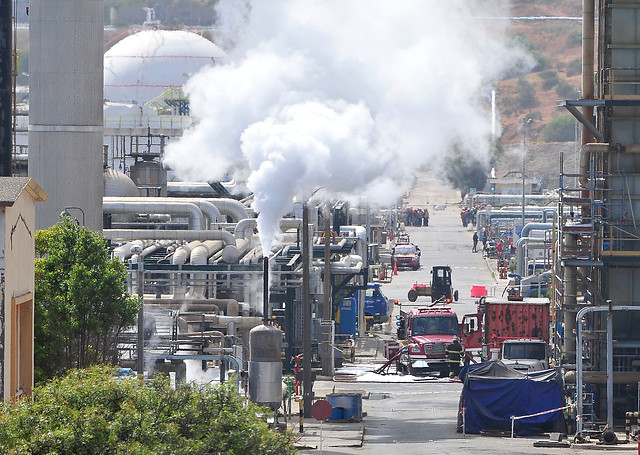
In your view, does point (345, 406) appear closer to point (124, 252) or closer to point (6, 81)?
point (124, 252)

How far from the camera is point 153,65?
128 m

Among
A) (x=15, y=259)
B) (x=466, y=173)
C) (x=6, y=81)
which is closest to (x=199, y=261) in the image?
(x=6, y=81)

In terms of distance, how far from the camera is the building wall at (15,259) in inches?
898

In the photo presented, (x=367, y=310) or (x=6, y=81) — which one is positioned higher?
(x=6, y=81)

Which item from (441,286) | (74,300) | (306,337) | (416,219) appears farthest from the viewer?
(416,219)

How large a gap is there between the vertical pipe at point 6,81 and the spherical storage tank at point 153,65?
79.2 meters

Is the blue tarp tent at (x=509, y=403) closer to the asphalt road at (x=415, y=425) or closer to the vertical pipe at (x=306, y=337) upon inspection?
the asphalt road at (x=415, y=425)

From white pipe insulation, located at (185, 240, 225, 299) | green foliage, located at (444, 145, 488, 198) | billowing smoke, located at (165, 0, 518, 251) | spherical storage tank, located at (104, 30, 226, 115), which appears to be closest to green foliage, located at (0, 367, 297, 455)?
billowing smoke, located at (165, 0, 518, 251)

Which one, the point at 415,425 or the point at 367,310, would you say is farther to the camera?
the point at 367,310

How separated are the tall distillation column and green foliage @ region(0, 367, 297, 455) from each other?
1015 inches

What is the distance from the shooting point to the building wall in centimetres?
2280

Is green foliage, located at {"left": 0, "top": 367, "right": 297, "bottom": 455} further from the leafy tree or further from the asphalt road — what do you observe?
the asphalt road

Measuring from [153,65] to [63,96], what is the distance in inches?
3427

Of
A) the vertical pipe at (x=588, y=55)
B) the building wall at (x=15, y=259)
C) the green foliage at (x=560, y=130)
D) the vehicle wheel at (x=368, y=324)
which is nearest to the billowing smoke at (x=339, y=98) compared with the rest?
the vehicle wheel at (x=368, y=324)
